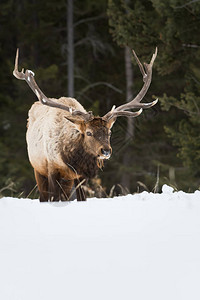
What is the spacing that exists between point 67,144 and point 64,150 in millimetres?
82

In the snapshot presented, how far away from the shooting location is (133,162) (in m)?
20.9

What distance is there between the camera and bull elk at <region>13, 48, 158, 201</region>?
20.4 ft

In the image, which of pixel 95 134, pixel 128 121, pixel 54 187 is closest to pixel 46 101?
pixel 95 134

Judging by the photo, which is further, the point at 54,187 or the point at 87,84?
the point at 87,84

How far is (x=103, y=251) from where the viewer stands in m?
4.00

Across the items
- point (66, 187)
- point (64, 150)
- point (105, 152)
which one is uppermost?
point (105, 152)

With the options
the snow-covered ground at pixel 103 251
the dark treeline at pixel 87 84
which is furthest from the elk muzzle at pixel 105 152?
the dark treeline at pixel 87 84

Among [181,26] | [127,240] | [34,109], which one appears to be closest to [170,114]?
[181,26]

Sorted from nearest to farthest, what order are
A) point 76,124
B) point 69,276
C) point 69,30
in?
point 69,276 → point 76,124 → point 69,30

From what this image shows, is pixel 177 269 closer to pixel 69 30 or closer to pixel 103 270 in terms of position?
pixel 103 270

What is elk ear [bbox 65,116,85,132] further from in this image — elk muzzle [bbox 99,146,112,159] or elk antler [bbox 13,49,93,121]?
elk muzzle [bbox 99,146,112,159]

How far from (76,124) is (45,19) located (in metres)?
15.2

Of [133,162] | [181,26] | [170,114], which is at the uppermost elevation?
[181,26]

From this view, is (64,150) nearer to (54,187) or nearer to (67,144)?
(67,144)
